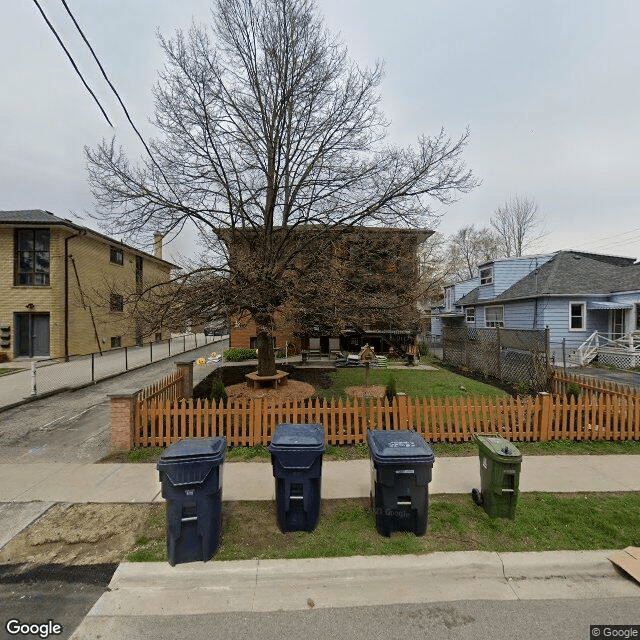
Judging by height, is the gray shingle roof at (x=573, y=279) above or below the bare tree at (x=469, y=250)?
below

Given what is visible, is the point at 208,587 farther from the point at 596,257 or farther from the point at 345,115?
the point at 596,257

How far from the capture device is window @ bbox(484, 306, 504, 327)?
2135cm

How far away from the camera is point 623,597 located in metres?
2.94

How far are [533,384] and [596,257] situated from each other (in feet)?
63.8

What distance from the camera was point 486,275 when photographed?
2347cm

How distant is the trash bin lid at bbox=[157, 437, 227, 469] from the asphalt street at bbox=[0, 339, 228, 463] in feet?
12.0

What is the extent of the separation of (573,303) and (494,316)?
4648mm

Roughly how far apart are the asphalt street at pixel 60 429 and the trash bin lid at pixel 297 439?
424cm

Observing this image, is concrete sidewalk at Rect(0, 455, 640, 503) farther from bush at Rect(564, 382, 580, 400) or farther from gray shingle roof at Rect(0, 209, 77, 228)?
gray shingle roof at Rect(0, 209, 77, 228)

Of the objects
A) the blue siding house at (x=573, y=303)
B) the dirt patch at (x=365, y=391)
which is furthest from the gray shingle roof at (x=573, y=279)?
the dirt patch at (x=365, y=391)

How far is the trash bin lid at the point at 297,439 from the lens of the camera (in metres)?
3.65

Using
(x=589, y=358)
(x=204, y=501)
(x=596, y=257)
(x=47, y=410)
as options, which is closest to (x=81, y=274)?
(x=47, y=410)

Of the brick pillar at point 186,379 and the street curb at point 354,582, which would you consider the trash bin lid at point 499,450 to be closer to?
the street curb at point 354,582

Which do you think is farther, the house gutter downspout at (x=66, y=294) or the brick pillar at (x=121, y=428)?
the house gutter downspout at (x=66, y=294)
